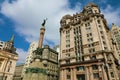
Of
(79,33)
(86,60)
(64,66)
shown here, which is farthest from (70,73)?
(79,33)

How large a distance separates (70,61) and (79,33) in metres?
14.7

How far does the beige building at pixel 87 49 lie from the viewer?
4081 cm

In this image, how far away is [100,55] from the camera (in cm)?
4266

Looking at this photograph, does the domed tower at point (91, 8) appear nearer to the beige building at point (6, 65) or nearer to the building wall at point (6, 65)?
the beige building at point (6, 65)

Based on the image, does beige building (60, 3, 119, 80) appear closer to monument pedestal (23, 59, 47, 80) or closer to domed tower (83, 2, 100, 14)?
domed tower (83, 2, 100, 14)

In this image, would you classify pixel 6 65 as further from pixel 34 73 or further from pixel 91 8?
pixel 91 8

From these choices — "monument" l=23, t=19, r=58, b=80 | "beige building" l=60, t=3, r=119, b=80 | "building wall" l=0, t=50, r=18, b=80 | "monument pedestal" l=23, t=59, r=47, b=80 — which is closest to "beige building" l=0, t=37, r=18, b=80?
"building wall" l=0, t=50, r=18, b=80

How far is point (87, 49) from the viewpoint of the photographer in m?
48.1

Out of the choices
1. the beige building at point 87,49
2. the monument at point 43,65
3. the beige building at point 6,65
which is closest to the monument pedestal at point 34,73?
the monument at point 43,65

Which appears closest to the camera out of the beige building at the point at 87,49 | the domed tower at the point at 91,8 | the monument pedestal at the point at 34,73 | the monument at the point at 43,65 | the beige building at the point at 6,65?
the monument pedestal at the point at 34,73

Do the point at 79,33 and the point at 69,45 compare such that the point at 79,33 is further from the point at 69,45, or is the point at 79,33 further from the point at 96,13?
the point at 96,13

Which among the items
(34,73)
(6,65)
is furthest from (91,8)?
(6,65)

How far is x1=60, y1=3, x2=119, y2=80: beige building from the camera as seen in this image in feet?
134

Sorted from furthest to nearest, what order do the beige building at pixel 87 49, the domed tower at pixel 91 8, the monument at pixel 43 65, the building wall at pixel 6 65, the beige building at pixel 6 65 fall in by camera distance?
the domed tower at pixel 91 8
the building wall at pixel 6 65
the beige building at pixel 6 65
the beige building at pixel 87 49
the monument at pixel 43 65
